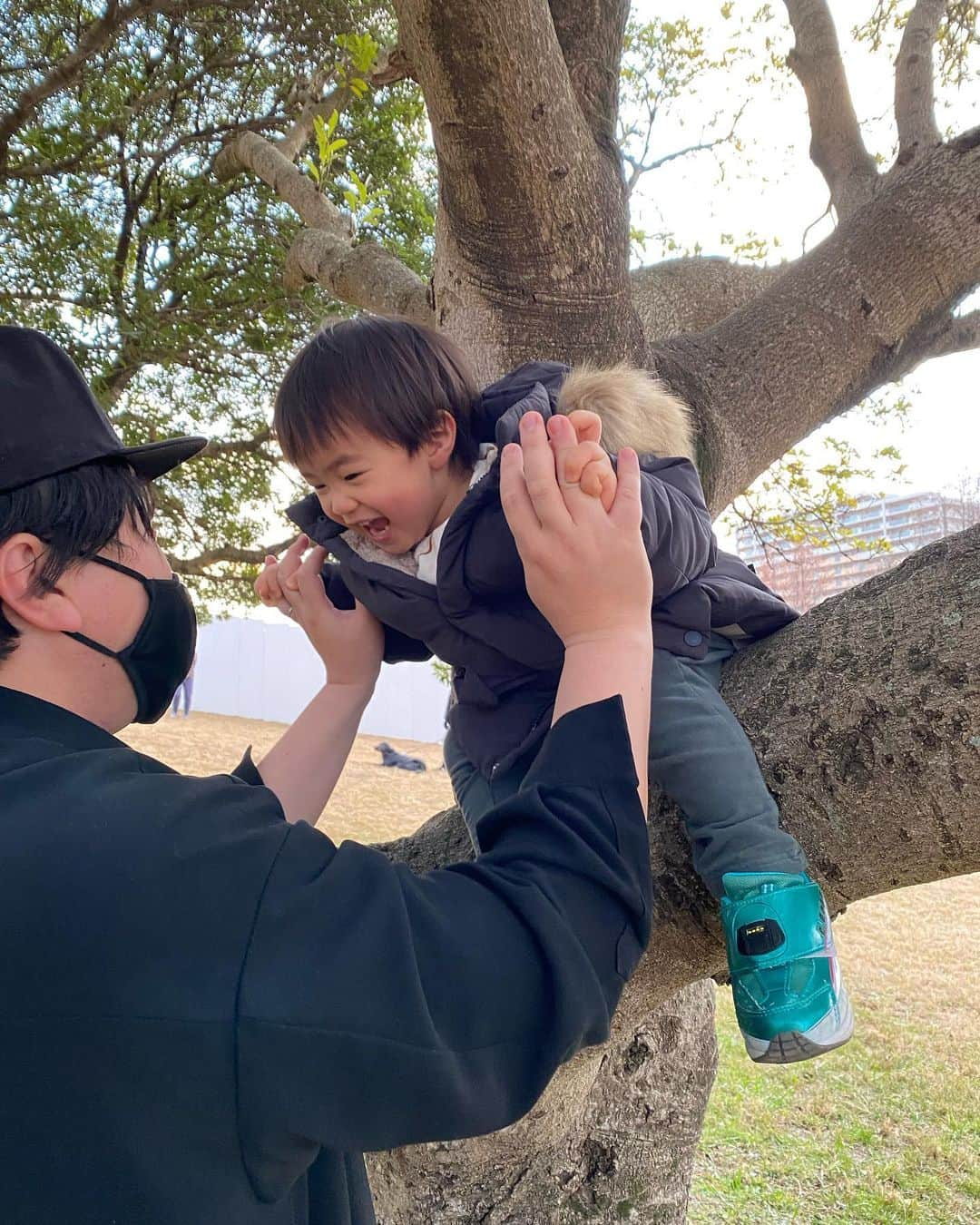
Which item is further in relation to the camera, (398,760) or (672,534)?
(398,760)

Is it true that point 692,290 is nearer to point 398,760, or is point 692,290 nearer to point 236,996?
point 236,996

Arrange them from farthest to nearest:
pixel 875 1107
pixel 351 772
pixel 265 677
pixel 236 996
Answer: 1. pixel 265 677
2. pixel 351 772
3. pixel 875 1107
4. pixel 236 996

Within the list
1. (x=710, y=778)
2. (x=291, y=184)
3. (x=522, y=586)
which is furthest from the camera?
(x=291, y=184)

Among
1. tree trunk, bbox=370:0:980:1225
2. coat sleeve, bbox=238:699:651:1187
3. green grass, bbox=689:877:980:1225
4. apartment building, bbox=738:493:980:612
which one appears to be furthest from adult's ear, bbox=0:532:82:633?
apartment building, bbox=738:493:980:612

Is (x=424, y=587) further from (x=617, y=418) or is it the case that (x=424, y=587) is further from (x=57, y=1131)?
(x=57, y=1131)

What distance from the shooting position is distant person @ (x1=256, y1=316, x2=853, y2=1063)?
1.23 m

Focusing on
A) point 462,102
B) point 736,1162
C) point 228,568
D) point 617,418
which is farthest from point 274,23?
point 736,1162

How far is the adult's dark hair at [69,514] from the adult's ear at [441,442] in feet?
1.93

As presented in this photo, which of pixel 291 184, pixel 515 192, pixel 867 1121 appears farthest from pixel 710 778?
pixel 867 1121

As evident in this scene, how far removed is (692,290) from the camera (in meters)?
3.74

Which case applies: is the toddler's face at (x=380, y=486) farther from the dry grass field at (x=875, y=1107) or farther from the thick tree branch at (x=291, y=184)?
the dry grass field at (x=875, y=1107)

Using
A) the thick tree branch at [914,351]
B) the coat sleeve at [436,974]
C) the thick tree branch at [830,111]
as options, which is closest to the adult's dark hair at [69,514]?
the coat sleeve at [436,974]

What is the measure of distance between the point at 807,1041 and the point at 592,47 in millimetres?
2510

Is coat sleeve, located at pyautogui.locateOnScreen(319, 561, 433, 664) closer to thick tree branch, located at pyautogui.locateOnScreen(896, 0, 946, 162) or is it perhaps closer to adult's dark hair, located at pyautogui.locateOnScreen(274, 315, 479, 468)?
adult's dark hair, located at pyautogui.locateOnScreen(274, 315, 479, 468)
